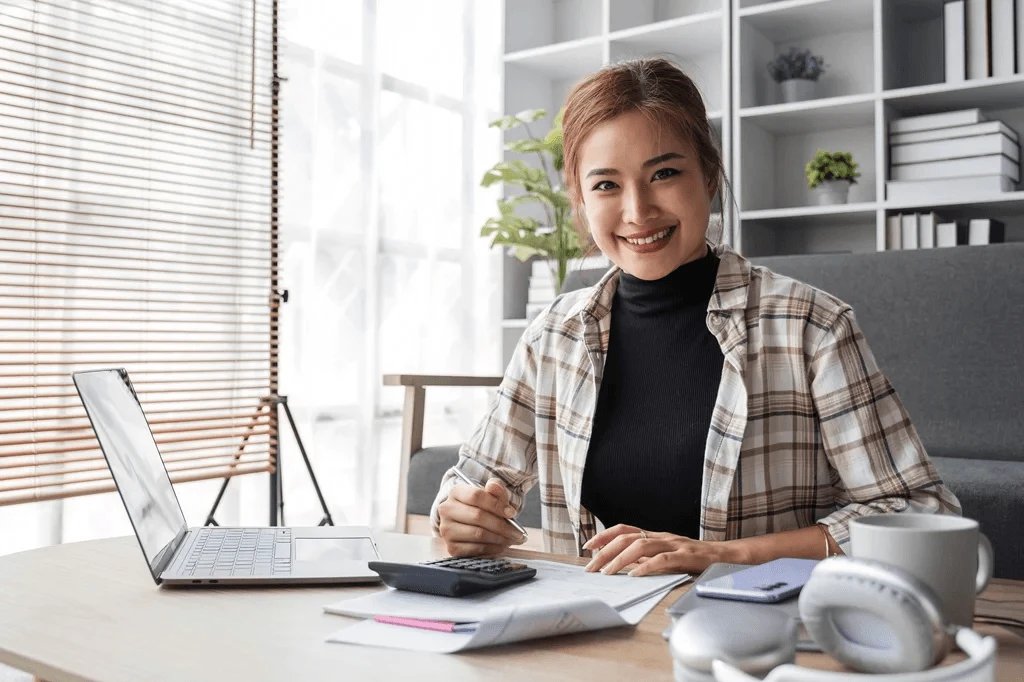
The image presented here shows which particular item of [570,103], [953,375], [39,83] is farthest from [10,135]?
[953,375]

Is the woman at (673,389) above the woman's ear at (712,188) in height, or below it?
below

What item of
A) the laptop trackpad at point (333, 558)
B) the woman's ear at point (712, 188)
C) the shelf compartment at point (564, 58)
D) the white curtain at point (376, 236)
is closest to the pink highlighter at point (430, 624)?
the laptop trackpad at point (333, 558)

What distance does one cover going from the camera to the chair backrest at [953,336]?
2158 mm

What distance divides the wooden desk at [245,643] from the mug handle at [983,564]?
1.8 inches

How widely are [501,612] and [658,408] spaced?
2.18 ft

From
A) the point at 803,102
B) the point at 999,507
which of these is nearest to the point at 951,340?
the point at 999,507

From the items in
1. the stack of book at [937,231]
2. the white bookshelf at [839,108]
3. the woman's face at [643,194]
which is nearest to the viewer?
the woman's face at [643,194]

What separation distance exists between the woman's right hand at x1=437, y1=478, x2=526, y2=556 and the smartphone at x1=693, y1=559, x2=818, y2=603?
1.02ft

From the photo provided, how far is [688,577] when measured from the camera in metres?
0.83

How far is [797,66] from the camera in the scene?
3545mm

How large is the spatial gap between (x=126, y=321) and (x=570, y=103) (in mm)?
1735

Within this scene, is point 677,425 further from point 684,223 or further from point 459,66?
point 459,66

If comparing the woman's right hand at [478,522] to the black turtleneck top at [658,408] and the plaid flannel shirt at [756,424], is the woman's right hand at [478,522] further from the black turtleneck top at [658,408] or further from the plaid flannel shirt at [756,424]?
the black turtleneck top at [658,408]

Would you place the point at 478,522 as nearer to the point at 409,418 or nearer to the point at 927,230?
the point at 409,418
